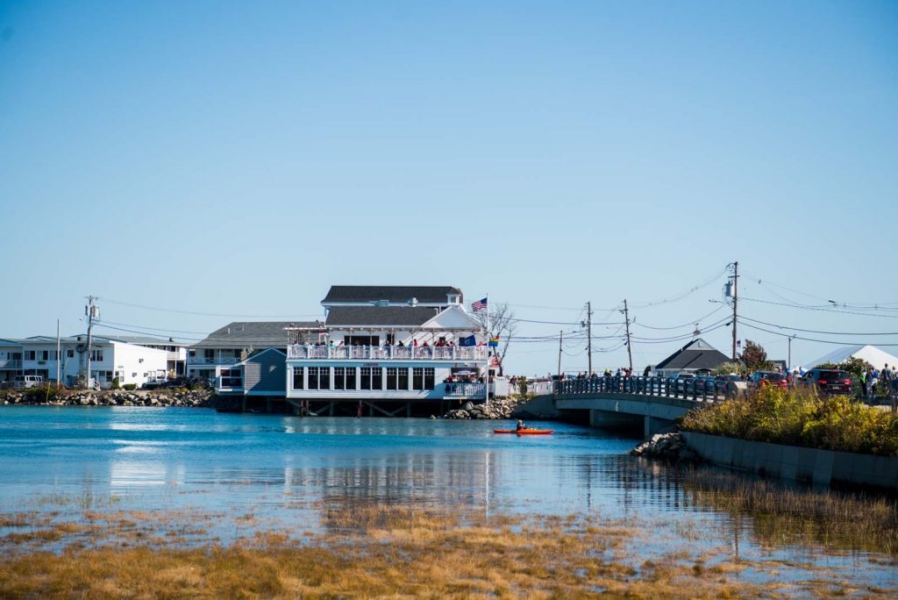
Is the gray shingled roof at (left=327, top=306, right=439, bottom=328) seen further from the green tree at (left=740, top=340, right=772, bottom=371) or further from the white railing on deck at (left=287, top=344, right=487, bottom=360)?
the green tree at (left=740, top=340, right=772, bottom=371)

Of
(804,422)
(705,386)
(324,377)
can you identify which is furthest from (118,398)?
(804,422)

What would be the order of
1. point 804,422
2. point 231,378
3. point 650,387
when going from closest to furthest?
point 804,422
point 650,387
point 231,378

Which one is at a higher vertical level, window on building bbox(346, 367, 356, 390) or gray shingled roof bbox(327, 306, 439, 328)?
gray shingled roof bbox(327, 306, 439, 328)

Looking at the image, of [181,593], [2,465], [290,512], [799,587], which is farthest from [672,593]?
[2,465]

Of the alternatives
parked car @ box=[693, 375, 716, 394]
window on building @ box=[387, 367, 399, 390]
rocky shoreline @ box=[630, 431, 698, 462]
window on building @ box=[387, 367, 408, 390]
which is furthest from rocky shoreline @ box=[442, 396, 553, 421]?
rocky shoreline @ box=[630, 431, 698, 462]

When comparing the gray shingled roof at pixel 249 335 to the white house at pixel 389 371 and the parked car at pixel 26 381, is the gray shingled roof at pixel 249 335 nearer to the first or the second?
the parked car at pixel 26 381

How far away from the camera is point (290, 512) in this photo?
2381 centimetres

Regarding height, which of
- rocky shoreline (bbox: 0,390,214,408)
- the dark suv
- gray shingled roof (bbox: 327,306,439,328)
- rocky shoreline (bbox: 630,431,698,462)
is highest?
gray shingled roof (bbox: 327,306,439,328)

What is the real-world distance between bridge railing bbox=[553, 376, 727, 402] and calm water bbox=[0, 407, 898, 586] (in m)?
3.20

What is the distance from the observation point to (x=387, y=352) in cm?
8706

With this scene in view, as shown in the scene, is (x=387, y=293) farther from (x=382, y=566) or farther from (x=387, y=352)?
(x=382, y=566)

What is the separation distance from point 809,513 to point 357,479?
1327 centimetres

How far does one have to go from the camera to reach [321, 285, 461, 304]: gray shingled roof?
354 feet

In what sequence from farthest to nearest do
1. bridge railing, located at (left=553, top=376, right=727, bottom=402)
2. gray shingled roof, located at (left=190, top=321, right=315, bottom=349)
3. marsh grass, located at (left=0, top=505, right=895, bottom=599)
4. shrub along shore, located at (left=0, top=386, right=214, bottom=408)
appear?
1. gray shingled roof, located at (left=190, top=321, right=315, bottom=349)
2. shrub along shore, located at (left=0, top=386, right=214, bottom=408)
3. bridge railing, located at (left=553, top=376, right=727, bottom=402)
4. marsh grass, located at (left=0, top=505, right=895, bottom=599)
